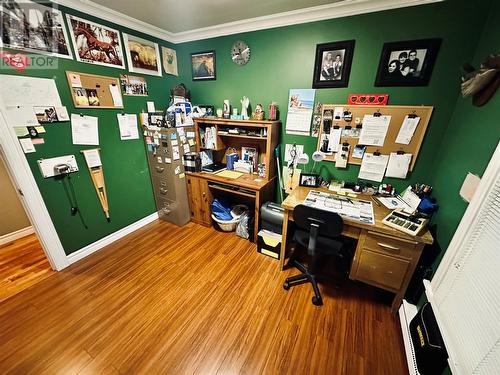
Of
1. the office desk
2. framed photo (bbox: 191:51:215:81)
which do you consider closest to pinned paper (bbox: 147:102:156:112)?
framed photo (bbox: 191:51:215:81)

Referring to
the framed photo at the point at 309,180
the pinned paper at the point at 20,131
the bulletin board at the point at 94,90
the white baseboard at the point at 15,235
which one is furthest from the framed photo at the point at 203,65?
the white baseboard at the point at 15,235

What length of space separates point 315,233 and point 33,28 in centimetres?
282

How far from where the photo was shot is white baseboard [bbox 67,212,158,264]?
2.12 meters

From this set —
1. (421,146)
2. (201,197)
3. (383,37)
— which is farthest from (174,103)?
(421,146)

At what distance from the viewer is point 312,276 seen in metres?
1.79

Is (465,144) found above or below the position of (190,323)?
above

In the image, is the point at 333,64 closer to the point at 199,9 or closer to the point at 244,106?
the point at 244,106

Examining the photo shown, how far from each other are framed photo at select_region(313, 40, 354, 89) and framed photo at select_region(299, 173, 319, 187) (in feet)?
3.12

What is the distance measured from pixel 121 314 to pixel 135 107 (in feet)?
7.35

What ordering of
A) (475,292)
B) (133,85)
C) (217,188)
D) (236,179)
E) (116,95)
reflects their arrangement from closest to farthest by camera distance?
(475,292) → (116,95) → (133,85) → (236,179) → (217,188)

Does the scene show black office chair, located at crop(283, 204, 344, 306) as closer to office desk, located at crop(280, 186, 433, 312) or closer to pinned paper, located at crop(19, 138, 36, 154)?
office desk, located at crop(280, 186, 433, 312)

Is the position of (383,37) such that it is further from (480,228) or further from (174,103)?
(174,103)

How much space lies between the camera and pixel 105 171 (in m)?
2.23

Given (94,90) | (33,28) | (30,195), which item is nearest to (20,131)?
(30,195)
